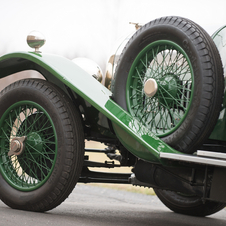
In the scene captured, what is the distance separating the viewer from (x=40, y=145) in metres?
2.48

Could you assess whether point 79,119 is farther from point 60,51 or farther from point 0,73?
point 60,51

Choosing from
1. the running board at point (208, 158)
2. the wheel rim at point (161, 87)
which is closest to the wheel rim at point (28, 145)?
the wheel rim at point (161, 87)

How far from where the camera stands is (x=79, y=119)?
243cm

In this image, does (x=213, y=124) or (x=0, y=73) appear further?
(x=0, y=73)

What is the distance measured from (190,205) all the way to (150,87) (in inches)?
55.3

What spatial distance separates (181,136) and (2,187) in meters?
1.34

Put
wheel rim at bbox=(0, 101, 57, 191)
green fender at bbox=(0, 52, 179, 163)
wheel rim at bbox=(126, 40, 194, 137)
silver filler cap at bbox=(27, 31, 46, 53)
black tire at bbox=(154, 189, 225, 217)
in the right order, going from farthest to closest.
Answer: black tire at bbox=(154, 189, 225, 217) < silver filler cap at bbox=(27, 31, 46, 53) < wheel rim at bbox=(0, 101, 57, 191) < wheel rim at bbox=(126, 40, 194, 137) < green fender at bbox=(0, 52, 179, 163)

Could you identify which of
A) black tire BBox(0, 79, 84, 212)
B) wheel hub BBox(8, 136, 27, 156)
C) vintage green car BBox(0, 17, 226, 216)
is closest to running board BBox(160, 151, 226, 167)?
vintage green car BBox(0, 17, 226, 216)

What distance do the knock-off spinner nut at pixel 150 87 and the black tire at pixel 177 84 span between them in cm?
5

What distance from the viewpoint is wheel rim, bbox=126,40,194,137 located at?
2219 mm

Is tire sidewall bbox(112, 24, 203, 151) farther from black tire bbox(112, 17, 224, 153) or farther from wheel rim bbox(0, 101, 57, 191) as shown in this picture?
wheel rim bbox(0, 101, 57, 191)

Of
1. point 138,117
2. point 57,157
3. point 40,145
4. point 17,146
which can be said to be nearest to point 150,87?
point 138,117

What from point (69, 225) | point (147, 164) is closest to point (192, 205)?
point (147, 164)

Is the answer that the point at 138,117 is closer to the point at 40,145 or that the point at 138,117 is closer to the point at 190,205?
the point at 40,145
